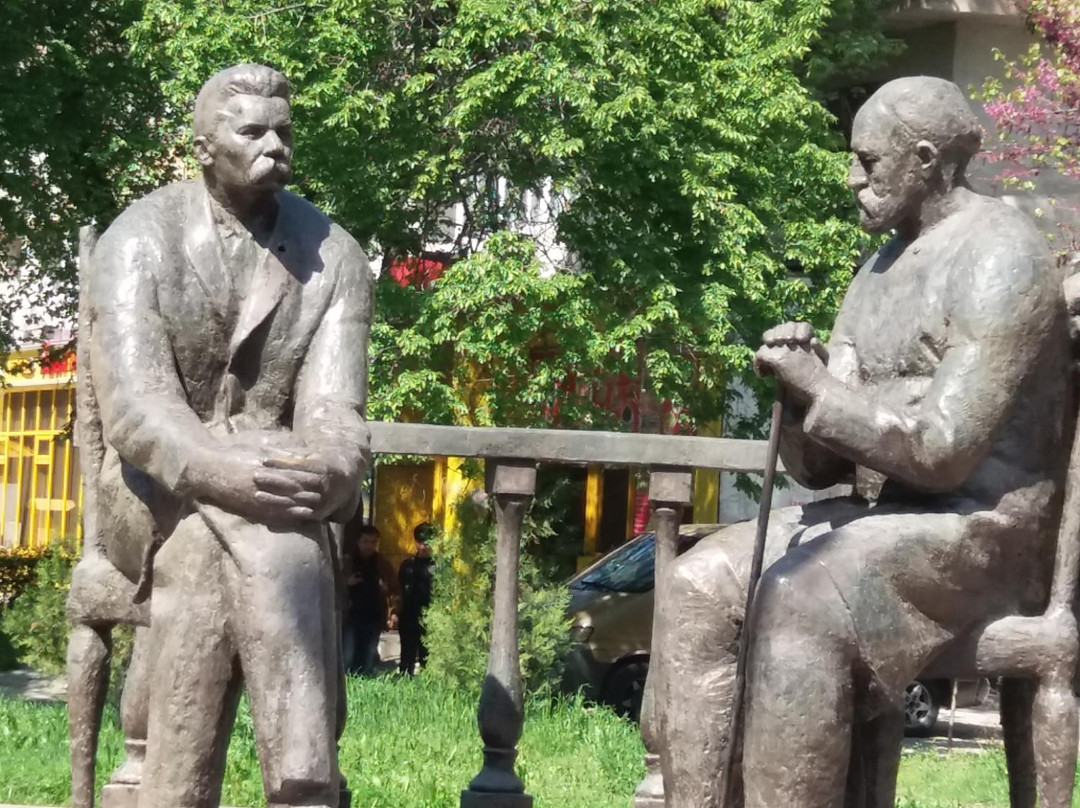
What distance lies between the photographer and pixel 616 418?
14.3 m

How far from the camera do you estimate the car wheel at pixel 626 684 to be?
13.0 meters

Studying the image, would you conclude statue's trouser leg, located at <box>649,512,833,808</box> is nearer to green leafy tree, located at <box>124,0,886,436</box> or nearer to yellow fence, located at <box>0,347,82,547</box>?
green leafy tree, located at <box>124,0,886,436</box>

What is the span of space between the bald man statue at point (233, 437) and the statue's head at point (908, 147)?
1156 mm

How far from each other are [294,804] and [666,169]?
9.86 metres

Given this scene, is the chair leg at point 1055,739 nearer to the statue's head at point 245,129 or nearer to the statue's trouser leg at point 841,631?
the statue's trouser leg at point 841,631

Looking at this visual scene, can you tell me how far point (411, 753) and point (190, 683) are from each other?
3848 mm

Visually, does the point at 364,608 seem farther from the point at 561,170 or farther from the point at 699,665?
the point at 699,665

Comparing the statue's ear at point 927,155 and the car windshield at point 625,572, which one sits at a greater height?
the statue's ear at point 927,155

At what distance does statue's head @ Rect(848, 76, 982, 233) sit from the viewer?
159 inches

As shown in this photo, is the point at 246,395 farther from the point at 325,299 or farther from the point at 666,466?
the point at 666,466

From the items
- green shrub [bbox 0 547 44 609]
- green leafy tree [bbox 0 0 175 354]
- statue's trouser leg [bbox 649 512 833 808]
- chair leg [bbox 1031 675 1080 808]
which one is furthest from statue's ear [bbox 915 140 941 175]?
green shrub [bbox 0 547 44 609]

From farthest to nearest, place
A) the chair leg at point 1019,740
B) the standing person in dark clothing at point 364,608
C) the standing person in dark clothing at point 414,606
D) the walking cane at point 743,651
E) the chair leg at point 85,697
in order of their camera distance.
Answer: the standing person in dark clothing at point 414,606, the standing person in dark clothing at point 364,608, the chair leg at point 85,697, the chair leg at point 1019,740, the walking cane at point 743,651

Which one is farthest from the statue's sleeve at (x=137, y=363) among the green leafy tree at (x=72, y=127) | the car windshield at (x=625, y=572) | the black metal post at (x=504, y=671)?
the green leafy tree at (x=72, y=127)

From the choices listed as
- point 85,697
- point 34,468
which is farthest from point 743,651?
point 34,468
